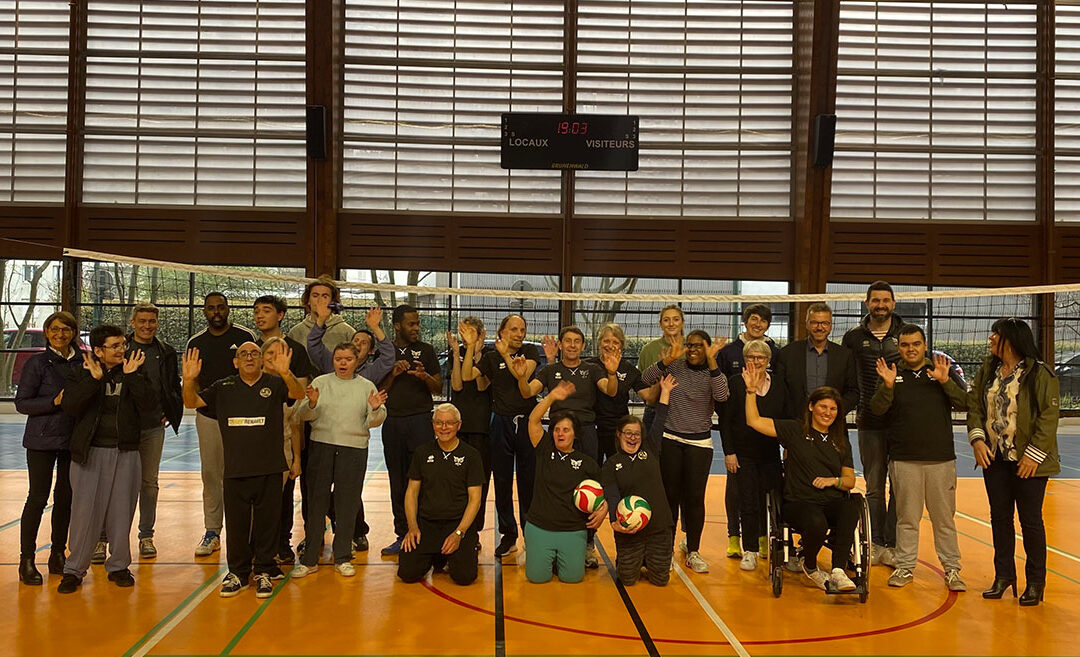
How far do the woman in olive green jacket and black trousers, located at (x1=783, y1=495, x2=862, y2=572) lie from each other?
0.84 meters

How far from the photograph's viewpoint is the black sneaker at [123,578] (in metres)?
5.01

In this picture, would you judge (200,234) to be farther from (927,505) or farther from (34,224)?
(927,505)

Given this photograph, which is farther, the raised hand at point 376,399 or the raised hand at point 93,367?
the raised hand at point 376,399

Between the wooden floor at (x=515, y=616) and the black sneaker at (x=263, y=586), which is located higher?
the black sneaker at (x=263, y=586)

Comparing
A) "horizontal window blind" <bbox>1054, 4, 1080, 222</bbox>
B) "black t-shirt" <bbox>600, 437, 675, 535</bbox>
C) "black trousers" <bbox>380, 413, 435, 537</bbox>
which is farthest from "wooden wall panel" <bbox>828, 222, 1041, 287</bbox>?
"black trousers" <bbox>380, 413, 435, 537</bbox>

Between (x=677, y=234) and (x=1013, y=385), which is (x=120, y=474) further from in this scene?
(x=677, y=234)

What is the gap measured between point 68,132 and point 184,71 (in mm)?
2237

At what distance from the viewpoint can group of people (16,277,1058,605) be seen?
194 inches

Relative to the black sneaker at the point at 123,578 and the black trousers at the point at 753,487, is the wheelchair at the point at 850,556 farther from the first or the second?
the black sneaker at the point at 123,578

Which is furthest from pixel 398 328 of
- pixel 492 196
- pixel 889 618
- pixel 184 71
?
pixel 184 71

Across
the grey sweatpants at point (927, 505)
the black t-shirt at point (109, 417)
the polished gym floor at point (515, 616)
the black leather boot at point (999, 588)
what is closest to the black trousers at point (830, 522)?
the polished gym floor at point (515, 616)

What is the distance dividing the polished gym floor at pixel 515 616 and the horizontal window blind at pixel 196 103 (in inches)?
366

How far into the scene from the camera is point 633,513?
5168 millimetres

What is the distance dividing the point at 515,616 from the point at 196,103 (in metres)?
12.4
